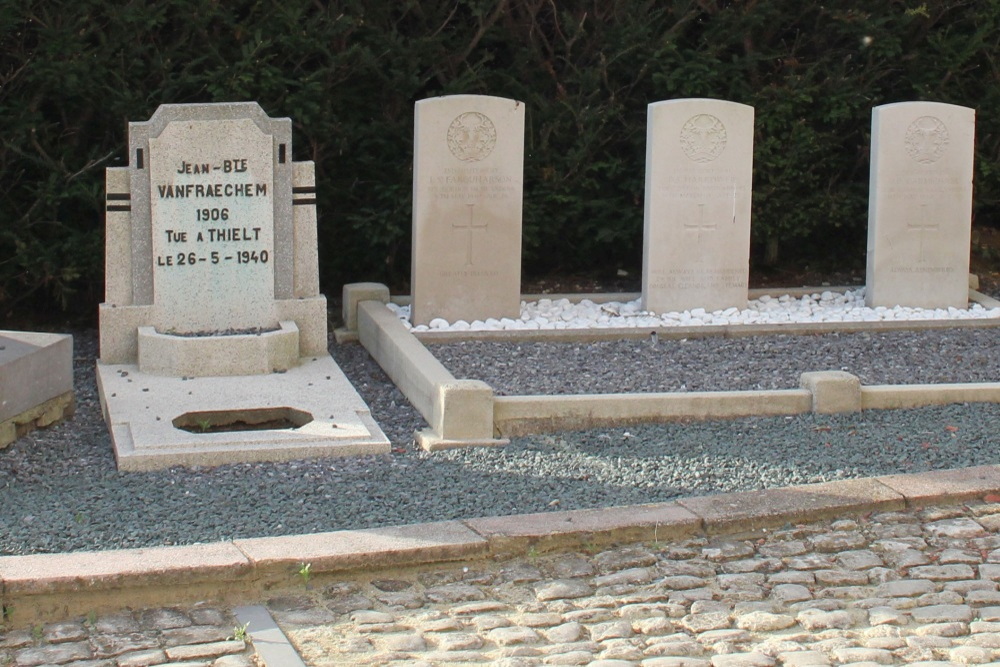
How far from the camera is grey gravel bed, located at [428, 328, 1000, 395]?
7.13m

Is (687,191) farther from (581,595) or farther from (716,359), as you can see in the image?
(581,595)

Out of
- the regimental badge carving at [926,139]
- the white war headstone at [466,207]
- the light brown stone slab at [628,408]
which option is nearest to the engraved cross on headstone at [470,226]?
the white war headstone at [466,207]

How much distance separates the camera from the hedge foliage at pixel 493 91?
28.1ft

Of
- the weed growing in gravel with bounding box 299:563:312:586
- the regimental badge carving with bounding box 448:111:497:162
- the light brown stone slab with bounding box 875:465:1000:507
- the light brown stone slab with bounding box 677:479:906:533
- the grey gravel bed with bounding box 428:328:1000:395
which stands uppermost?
the regimental badge carving with bounding box 448:111:497:162

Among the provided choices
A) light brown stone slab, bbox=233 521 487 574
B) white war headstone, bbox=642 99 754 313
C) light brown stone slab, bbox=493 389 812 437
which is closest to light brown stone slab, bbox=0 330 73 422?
light brown stone slab, bbox=233 521 487 574

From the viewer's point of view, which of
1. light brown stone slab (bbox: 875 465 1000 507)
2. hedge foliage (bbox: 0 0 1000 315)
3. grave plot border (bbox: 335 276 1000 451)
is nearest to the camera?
light brown stone slab (bbox: 875 465 1000 507)

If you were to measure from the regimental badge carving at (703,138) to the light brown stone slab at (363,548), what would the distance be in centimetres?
444

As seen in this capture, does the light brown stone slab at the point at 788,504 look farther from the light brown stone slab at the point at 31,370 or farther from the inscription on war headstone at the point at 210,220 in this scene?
the inscription on war headstone at the point at 210,220

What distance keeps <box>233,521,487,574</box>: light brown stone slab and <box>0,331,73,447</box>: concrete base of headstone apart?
74.1 inches

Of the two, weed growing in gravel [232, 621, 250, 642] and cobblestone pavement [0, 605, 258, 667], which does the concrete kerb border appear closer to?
cobblestone pavement [0, 605, 258, 667]

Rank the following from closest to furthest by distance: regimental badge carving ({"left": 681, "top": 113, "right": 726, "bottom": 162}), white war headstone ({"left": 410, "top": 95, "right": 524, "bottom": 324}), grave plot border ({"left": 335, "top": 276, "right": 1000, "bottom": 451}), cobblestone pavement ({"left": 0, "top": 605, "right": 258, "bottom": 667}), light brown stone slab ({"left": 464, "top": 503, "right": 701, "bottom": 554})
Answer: cobblestone pavement ({"left": 0, "top": 605, "right": 258, "bottom": 667}) < light brown stone slab ({"left": 464, "top": 503, "right": 701, "bottom": 554}) < grave plot border ({"left": 335, "top": 276, "right": 1000, "bottom": 451}) < white war headstone ({"left": 410, "top": 95, "right": 524, "bottom": 324}) < regimental badge carving ({"left": 681, "top": 113, "right": 726, "bottom": 162})

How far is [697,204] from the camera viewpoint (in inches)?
346

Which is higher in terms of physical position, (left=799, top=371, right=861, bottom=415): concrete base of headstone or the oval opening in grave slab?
(left=799, top=371, right=861, bottom=415): concrete base of headstone

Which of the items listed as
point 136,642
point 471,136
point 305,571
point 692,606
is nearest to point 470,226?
point 471,136
